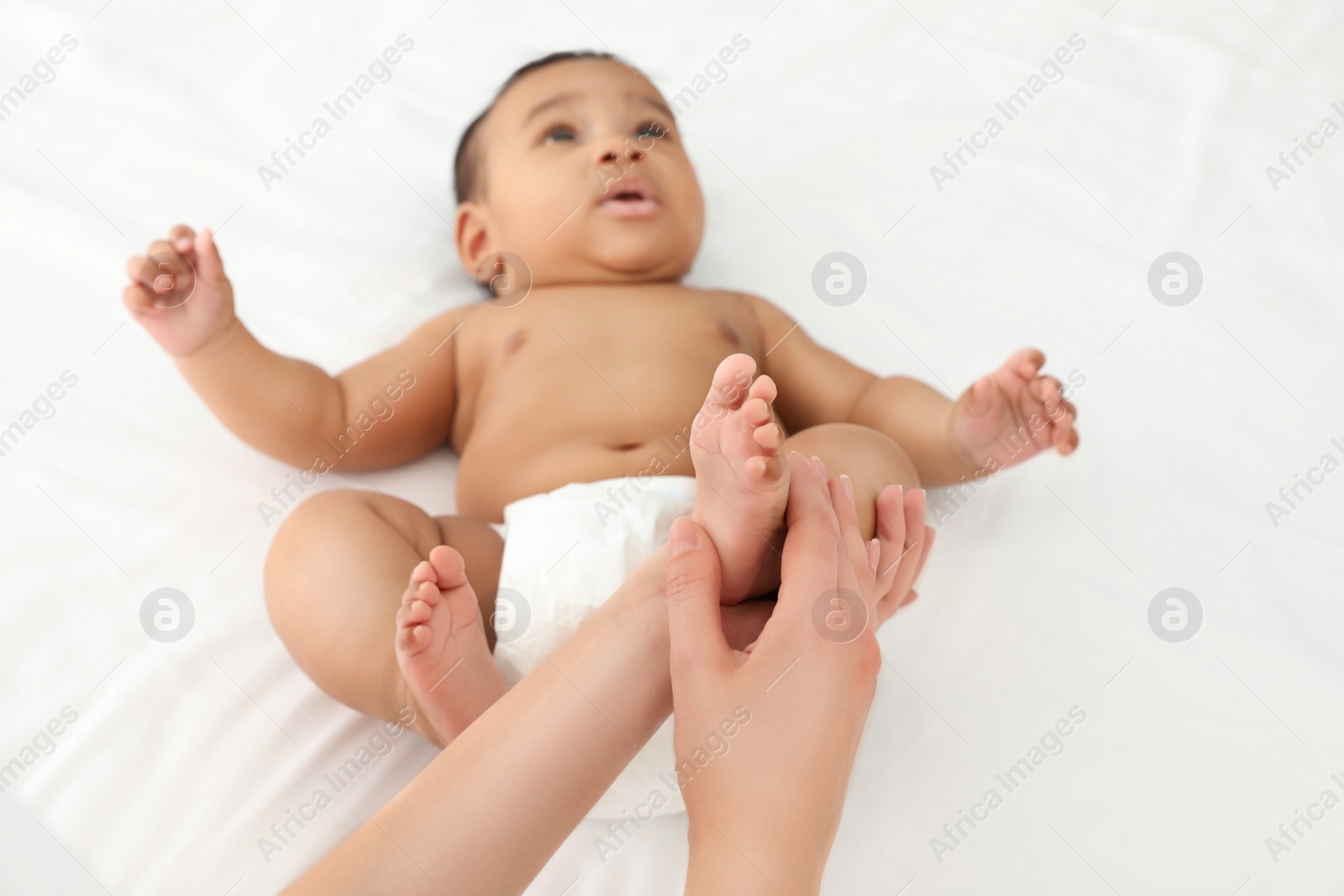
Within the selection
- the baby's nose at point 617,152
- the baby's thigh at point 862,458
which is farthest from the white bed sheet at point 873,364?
the baby's nose at point 617,152

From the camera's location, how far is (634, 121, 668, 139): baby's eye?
4.91ft

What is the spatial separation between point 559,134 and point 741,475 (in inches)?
32.2

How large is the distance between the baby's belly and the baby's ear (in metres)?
0.37

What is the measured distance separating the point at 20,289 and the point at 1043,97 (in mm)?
1636

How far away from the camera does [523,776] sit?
789 mm

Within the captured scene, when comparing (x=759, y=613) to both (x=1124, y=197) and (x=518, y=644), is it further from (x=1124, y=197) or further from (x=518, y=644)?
(x=1124, y=197)

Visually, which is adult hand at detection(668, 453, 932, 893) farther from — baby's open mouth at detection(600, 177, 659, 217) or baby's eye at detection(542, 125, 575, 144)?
baby's eye at detection(542, 125, 575, 144)

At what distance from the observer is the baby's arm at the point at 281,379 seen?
3.79ft

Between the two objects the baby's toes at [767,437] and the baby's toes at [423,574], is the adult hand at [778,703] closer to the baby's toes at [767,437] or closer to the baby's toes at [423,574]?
the baby's toes at [767,437]

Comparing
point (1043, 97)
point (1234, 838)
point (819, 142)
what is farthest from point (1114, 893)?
point (1043, 97)

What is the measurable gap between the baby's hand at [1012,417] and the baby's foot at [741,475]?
0.37 metres

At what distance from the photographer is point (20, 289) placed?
139cm

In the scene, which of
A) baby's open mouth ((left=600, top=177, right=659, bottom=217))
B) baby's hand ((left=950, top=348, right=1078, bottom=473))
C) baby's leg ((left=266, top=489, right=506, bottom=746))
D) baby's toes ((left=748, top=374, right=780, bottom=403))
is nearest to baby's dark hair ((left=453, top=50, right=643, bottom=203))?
baby's open mouth ((left=600, top=177, right=659, bottom=217))

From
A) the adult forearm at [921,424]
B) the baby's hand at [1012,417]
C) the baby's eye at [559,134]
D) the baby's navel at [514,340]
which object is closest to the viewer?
the baby's hand at [1012,417]
